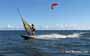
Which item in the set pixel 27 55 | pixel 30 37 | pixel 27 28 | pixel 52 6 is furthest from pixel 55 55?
pixel 27 28

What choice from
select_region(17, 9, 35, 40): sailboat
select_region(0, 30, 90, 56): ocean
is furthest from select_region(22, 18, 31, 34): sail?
select_region(0, 30, 90, 56): ocean

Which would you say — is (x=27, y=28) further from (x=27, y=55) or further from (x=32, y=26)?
(x=27, y=55)

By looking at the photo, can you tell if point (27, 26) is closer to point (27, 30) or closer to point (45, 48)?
point (27, 30)

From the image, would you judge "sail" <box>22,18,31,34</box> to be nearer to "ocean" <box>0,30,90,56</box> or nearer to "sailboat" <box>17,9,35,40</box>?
"sailboat" <box>17,9,35,40</box>

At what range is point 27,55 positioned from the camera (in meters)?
43.8

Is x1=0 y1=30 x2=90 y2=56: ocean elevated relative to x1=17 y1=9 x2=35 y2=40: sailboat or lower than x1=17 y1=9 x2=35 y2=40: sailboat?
lower

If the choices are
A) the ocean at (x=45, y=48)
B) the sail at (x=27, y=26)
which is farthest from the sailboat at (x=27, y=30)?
the ocean at (x=45, y=48)

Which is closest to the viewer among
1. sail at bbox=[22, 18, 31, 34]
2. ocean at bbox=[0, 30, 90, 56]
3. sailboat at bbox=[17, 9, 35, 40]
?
ocean at bbox=[0, 30, 90, 56]

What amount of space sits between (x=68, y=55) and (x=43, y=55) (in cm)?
355

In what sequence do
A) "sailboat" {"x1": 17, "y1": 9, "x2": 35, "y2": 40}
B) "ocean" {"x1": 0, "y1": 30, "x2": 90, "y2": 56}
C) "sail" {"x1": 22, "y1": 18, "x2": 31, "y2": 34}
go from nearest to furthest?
1. "ocean" {"x1": 0, "y1": 30, "x2": 90, "y2": 56}
2. "sailboat" {"x1": 17, "y1": 9, "x2": 35, "y2": 40}
3. "sail" {"x1": 22, "y1": 18, "x2": 31, "y2": 34}

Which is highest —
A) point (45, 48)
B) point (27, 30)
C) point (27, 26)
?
point (27, 26)

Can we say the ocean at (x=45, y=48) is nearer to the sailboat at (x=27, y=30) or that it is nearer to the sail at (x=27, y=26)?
the sailboat at (x=27, y=30)

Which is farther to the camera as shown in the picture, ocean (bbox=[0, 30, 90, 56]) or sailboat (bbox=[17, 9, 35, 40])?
sailboat (bbox=[17, 9, 35, 40])

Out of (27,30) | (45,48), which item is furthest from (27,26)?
(45,48)
